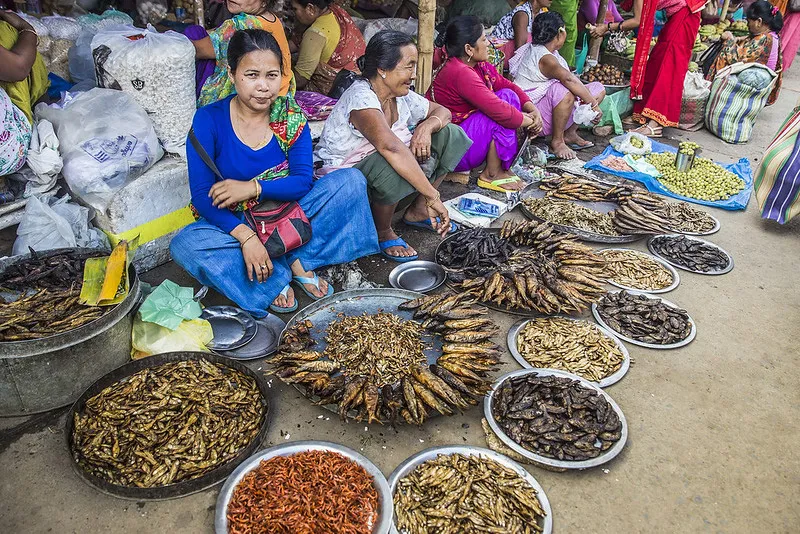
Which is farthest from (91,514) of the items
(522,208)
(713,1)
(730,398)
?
(713,1)

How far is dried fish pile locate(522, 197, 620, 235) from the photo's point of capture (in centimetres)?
494

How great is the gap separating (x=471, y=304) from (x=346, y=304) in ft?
2.68

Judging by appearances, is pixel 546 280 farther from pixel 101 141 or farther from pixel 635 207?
pixel 101 141

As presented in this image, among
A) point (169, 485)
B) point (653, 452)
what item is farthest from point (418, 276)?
point (169, 485)

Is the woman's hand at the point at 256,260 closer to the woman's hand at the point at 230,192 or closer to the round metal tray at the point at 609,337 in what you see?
the woman's hand at the point at 230,192

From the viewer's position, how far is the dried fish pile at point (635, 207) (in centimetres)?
496

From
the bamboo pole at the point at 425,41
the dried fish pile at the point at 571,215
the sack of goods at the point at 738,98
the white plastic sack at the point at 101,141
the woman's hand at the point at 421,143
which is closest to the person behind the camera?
the white plastic sack at the point at 101,141

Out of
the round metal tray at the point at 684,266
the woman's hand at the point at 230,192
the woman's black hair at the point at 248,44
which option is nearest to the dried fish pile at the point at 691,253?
the round metal tray at the point at 684,266

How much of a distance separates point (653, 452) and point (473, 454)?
0.97 metres

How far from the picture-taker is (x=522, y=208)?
208 inches

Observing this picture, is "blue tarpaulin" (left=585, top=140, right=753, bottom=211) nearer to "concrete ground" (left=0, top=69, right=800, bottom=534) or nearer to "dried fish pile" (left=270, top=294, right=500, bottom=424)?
"concrete ground" (left=0, top=69, right=800, bottom=534)

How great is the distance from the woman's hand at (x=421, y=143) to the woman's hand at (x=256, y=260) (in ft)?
5.26

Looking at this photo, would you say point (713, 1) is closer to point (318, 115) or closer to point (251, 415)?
point (318, 115)

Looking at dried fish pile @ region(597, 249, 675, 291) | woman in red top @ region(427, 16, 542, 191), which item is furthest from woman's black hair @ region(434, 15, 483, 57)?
dried fish pile @ region(597, 249, 675, 291)
